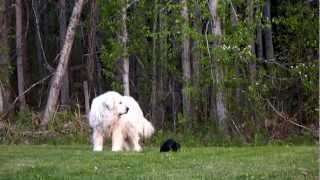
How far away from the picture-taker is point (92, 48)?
28250mm

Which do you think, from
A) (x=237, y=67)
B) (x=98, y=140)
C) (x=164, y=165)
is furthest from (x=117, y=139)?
(x=237, y=67)

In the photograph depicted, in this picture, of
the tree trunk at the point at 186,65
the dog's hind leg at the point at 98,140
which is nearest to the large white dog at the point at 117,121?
the dog's hind leg at the point at 98,140

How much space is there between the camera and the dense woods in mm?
22062

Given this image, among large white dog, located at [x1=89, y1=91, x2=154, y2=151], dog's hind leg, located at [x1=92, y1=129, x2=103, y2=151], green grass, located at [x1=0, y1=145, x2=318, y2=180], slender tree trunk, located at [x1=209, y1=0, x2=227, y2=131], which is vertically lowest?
green grass, located at [x1=0, y1=145, x2=318, y2=180]

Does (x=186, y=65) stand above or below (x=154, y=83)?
above

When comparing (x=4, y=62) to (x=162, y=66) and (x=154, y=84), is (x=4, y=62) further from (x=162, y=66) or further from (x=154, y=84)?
(x=162, y=66)

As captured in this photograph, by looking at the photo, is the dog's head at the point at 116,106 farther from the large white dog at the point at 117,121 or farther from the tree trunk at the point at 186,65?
the tree trunk at the point at 186,65

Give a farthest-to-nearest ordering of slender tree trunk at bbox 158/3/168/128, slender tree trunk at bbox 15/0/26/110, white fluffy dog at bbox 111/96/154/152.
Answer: slender tree trunk at bbox 15/0/26/110 < slender tree trunk at bbox 158/3/168/128 < white fluffy dog at bbox 111/96/154/152

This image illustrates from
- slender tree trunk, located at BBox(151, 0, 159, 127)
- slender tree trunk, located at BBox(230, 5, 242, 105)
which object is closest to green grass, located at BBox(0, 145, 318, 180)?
slender tree trunk, located at BBox(230, 5, 242, 105)

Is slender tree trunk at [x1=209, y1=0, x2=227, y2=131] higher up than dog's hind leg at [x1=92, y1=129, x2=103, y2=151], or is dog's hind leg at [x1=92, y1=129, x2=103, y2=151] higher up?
slender tree trunk at [x1=209, y1=0, x2=227, y2=131]

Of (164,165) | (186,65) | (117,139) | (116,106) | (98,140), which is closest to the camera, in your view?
(164,165)

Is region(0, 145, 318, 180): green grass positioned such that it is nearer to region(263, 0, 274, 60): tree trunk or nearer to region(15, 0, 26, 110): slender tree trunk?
region(263, 0, 274, 60): tree trunk

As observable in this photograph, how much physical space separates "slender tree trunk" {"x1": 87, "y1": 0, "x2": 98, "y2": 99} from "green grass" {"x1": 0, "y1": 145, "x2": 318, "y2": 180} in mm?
11819

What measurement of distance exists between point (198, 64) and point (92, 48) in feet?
Result: 17.4
